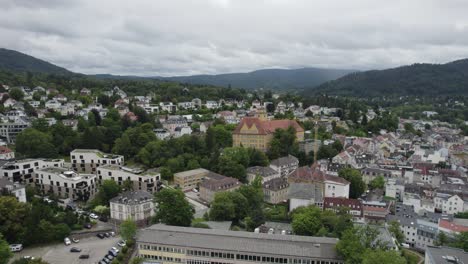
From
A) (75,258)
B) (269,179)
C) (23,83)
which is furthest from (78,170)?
(23,83)

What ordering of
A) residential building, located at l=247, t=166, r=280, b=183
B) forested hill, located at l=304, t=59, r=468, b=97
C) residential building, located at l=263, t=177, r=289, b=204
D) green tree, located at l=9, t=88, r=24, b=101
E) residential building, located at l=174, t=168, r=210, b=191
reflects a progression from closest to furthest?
residential building, located at l=263, t=177, r=289, b=204, residential building, located at l=174, t=168, r=210, b=191, residential building, located at l=247, t=166, r=280, b=183, green tree, located at l=9, t=88, r=24, b=101, forested hill, located at l=304, t=59, r=468, b=97

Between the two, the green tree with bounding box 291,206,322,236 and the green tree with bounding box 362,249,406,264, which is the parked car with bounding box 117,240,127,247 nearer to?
the green tree with bounding box 291,206,322,236

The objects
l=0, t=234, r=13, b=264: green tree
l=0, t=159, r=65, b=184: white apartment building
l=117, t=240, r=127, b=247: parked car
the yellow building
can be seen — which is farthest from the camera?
the yellow building

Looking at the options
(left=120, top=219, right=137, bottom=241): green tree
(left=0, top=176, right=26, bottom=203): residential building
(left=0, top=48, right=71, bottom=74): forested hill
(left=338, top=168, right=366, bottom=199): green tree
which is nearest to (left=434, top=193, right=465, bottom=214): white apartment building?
(left=338, top=168, right=366, bottom=199): green tree

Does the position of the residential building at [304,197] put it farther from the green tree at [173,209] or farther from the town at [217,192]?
the green tree at [173,209]

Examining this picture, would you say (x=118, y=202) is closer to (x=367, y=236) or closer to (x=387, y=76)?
(x=367, y=236)

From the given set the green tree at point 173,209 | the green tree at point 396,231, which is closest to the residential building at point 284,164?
the green tree at point 396,231
